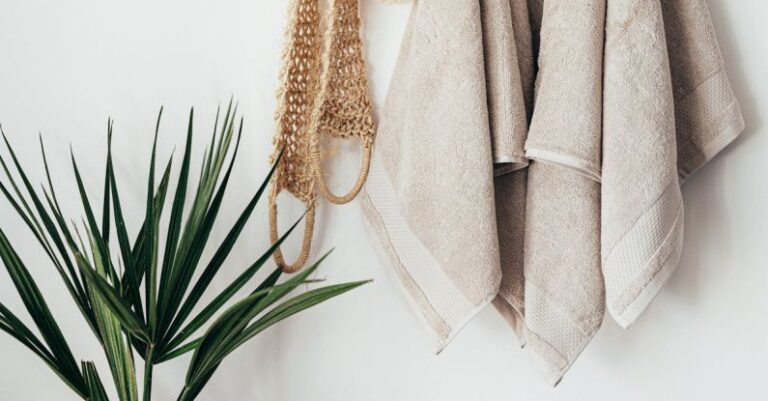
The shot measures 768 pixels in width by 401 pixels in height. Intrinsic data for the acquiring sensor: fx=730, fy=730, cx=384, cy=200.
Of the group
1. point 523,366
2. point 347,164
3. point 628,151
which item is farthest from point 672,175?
point 347,164

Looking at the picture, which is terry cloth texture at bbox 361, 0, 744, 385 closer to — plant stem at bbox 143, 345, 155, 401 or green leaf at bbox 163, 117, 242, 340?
green leaf at bbox 163, 117, 242, 340

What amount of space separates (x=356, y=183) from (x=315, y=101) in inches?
5.8

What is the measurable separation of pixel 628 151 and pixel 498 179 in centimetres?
22

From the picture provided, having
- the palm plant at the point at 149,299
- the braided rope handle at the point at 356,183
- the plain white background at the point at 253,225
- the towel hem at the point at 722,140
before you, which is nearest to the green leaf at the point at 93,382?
the palm plant at the point at 149,299

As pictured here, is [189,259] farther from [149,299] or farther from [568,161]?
[568,161]

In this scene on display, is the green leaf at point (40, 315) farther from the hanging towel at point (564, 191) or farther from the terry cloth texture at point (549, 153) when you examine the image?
the hanging towel at point (564, 191)

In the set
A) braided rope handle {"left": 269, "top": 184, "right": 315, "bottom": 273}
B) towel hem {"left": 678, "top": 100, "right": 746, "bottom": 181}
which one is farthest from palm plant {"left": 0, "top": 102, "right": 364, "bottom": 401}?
towel hem {"left": 678, "top": 100, "right": 746, "bottom": 181}

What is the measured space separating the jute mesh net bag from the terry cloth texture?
0.10 metres

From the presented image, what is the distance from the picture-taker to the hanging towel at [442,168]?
99cm

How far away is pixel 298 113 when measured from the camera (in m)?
1.19

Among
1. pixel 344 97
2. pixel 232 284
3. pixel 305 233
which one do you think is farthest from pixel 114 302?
pixel 344 97

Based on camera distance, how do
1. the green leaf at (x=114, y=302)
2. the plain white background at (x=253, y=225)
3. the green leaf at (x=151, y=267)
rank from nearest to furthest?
1. the green leaf at (x=114, y=302)
2. the green leaf at (x=151, y=267)
3. the plain white background at (x=253, y=225)

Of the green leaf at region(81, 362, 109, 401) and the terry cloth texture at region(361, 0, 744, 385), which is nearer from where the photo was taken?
the terry cloth texture at region(361, 0, 744, 385)

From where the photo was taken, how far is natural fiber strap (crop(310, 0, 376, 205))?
45.9 inches
